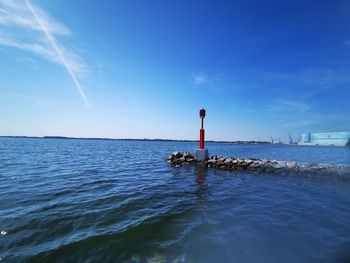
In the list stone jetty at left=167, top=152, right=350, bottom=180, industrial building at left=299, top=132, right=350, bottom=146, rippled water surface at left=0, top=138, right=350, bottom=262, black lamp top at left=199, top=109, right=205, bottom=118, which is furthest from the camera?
industrial building at left=299, top=132, right=350, bottom=146

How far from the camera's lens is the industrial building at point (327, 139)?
348 ft

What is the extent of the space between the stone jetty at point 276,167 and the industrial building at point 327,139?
113m

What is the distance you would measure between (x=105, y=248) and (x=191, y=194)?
4.34 m

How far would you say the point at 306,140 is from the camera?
140 metres

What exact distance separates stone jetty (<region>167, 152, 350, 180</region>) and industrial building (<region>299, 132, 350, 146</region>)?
11335 centimetres

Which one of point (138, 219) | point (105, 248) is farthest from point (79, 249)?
point (138, 219)

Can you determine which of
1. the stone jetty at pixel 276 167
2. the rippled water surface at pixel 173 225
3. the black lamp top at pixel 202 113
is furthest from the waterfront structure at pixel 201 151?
the rippled water surface at pixel 173 225

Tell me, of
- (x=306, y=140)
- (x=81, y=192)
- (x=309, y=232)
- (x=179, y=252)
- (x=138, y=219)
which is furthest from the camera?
(x=306, y=140)

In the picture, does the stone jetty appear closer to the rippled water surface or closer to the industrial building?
the rippled water surface

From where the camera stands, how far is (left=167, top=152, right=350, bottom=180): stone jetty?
1106cm

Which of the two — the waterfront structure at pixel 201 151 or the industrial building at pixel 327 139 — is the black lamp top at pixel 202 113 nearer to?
the waterfront structure at pixel 201 151

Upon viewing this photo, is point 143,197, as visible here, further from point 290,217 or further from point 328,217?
point 328,217

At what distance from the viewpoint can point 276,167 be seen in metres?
12.6

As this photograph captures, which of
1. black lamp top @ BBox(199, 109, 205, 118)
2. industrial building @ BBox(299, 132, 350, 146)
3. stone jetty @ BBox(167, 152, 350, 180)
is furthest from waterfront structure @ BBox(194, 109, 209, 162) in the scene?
industrial building @ BBox(299, 132, 350, 146)
